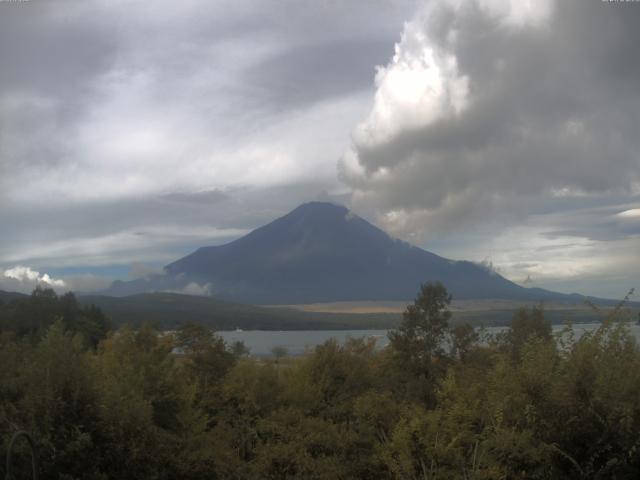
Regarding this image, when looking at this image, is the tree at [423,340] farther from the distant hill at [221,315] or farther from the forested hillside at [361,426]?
the distant hill at [221,315]

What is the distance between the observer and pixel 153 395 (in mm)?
13781

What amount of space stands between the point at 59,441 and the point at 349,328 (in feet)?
380

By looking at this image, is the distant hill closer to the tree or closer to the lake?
the lake

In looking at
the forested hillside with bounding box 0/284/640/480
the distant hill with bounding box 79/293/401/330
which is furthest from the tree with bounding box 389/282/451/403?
the distant hill with bounding box 79/293/401/330

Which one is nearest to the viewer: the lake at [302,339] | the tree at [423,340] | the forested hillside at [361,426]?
the forested hillside at [361,426]

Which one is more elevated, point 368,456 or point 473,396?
point 473,396

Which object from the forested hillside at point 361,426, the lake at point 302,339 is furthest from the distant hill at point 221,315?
the forested hillside at point 361,426

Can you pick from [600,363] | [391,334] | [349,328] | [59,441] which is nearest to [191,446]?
[59,441]

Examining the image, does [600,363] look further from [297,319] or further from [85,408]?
[297,319]

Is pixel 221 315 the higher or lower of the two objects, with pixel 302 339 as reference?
higher

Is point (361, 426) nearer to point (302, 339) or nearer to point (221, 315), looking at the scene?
point (302, 339)

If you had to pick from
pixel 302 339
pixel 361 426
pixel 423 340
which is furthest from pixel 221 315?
pixel 361 426

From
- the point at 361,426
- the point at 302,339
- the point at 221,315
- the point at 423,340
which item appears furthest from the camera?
the point at 221,315

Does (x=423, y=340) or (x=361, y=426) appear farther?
(x=423, y=340)
